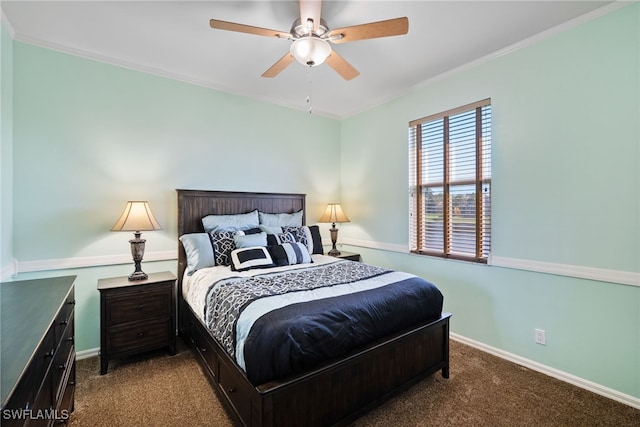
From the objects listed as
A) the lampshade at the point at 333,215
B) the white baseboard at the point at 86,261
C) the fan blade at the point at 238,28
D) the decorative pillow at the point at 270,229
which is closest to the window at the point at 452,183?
the lampshade at the point at 333,215

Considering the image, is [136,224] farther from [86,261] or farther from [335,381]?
[335,381]

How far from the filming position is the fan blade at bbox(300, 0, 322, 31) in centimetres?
178

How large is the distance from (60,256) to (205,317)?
159 cm

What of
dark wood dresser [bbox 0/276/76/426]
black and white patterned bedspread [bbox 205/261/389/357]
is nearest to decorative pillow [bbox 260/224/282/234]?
black and white patterned bedspread [bbox 205/261/389/357]

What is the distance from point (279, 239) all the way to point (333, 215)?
1.20 meters

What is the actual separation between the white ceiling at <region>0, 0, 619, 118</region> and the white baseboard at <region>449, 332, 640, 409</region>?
279cm

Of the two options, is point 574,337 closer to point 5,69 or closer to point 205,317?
point 205,317

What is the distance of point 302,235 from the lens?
3420 millimetres

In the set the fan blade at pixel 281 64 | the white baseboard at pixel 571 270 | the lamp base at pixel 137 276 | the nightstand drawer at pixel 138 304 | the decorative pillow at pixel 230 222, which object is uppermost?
the fan blade at pixel 281 64

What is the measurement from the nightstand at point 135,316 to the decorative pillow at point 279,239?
99 cm

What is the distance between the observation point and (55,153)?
A: 258 centimetres

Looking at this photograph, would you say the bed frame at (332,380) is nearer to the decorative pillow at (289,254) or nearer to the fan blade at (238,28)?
the decorative pillow at (289,254)

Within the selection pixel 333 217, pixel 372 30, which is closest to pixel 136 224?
pixel 333 217

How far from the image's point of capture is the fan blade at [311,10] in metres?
1.78
